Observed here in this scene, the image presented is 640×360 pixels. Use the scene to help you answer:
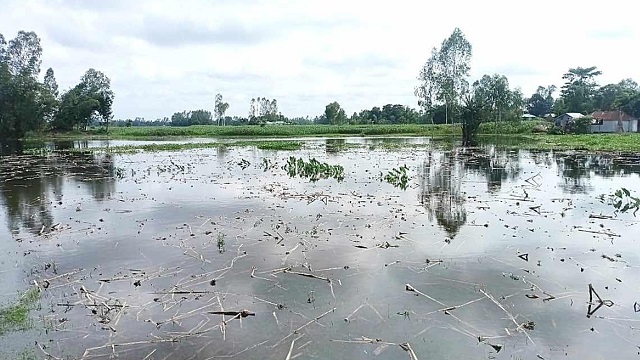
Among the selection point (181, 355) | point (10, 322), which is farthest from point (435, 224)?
point (10, 322)

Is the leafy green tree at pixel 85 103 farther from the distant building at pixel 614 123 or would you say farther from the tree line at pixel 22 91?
the distant building at pixel 614 123

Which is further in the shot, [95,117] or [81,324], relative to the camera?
[95,117]

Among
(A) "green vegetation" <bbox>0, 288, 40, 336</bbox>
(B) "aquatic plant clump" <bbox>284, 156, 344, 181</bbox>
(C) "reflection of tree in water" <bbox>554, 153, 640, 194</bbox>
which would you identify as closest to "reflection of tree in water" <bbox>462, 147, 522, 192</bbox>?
(C) "reflection of tree in water" <bbox>554, 153, 640, 194</bbox>

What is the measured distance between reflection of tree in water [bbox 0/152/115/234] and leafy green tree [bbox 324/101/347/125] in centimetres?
8793

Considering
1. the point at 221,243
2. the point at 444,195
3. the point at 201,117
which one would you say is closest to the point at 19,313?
the point at 221,243

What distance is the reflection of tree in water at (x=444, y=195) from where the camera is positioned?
12992mm

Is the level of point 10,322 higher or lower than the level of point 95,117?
lower

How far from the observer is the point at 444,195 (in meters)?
17.0

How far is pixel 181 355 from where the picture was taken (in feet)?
19.5

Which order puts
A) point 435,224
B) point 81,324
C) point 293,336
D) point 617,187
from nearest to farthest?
point 293,336 → point 81,324 → point 435,224 → point 617,187

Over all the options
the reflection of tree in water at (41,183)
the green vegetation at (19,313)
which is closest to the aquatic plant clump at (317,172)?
the reflection of tree in water at (41,183)

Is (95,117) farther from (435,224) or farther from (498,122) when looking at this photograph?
(435,224)

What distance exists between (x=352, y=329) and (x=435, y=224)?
6.63 metres

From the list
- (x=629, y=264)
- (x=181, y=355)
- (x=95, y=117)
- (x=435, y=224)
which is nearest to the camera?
(x=181, y=355)
